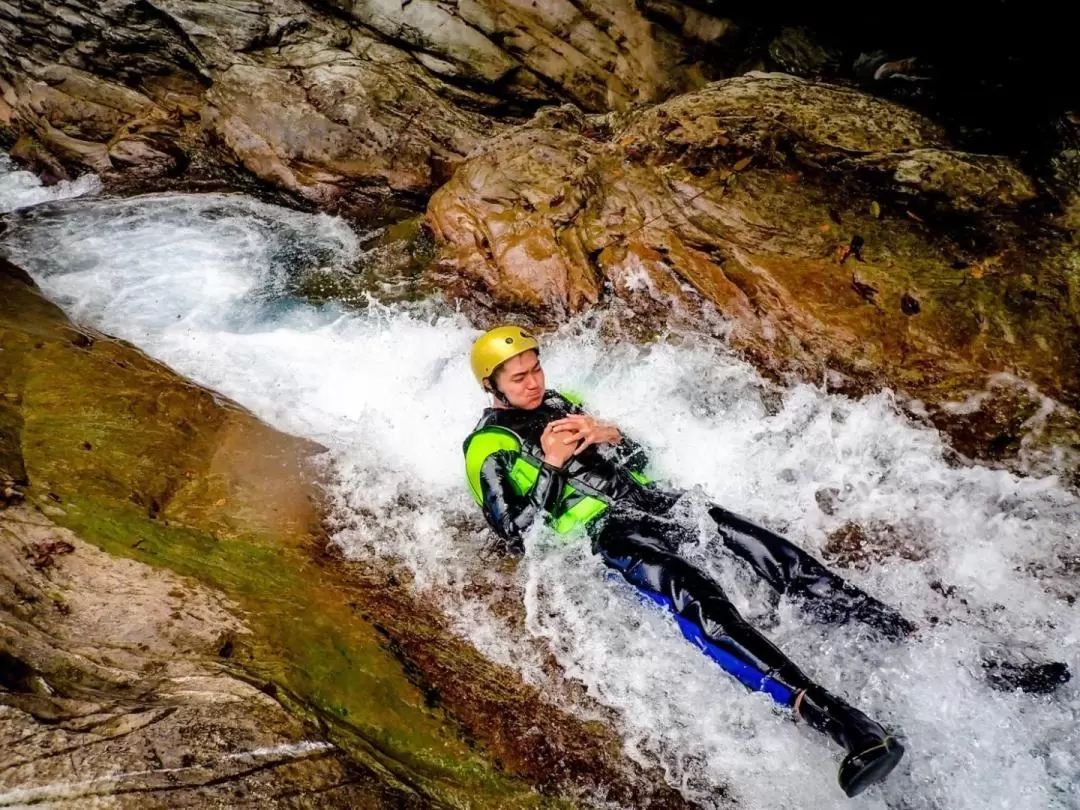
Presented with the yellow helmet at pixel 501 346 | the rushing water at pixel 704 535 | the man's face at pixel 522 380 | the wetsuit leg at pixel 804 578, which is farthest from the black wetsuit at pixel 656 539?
the yellow helmet at pixel 501 346

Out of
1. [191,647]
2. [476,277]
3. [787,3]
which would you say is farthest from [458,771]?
[787,3]

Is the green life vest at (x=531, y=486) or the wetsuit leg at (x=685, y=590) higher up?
the wetsuit leg at (x=685, y=590)

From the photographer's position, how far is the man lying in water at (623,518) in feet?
12.3

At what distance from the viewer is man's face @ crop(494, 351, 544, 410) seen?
4871mm

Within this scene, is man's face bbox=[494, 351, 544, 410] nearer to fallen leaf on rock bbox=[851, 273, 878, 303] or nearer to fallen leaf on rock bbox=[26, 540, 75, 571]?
fallen leaf on rock bbox=[26, 540, 75, 571]

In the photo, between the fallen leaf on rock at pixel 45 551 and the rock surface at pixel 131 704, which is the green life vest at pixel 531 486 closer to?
the rock surface at pixel 131 704

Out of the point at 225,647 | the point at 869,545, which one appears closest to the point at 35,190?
the point at 225,647

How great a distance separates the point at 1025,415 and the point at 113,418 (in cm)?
776

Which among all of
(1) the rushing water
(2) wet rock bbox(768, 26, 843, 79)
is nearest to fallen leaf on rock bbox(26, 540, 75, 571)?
(1) the rushing water

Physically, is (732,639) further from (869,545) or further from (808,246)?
(808,246)

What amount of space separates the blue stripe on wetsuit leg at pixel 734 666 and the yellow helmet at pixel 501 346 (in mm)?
1931

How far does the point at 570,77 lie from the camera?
11.0 m

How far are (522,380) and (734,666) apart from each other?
2.38 metres

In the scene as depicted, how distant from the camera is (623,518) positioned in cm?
465
